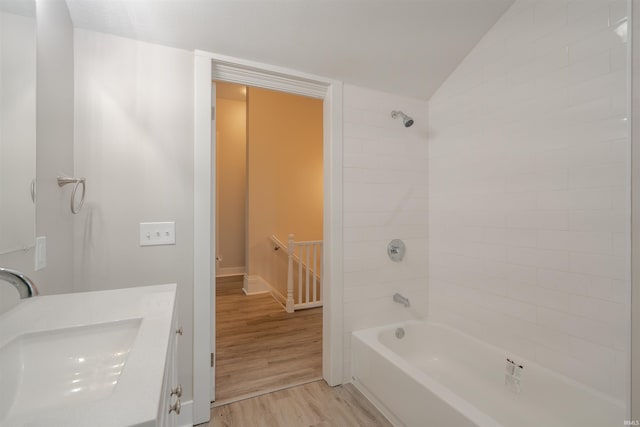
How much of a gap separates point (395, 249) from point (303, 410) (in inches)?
49.6

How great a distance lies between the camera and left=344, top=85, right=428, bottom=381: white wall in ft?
6.77

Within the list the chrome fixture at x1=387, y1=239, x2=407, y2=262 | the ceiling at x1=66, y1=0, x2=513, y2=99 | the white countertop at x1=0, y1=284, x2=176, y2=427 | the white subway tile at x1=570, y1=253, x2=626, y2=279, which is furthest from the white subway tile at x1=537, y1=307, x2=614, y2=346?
the white countertop at x1=0, y1=284, x2=176, y2=427

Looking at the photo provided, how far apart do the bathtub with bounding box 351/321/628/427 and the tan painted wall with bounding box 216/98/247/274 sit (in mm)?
3560

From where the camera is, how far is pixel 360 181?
2.09 m

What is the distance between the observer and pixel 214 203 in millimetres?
1761

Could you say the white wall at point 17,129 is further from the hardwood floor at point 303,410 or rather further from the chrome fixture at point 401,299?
the chrome fixture at point 401,299

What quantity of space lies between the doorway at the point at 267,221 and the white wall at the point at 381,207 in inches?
31.3

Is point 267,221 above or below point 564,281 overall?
above

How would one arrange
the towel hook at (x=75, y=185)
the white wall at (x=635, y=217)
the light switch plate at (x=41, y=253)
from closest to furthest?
the white wall at (x=635, y=217)
the light switch plate at (x=41, y=253)
the towel hook at (x=75, y=185)

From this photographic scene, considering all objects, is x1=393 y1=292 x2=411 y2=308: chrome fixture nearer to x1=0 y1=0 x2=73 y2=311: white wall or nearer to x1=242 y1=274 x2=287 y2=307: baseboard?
x1=0 y1=0 x2=73 y2=311: white wall

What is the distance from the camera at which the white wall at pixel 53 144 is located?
1.08 metres

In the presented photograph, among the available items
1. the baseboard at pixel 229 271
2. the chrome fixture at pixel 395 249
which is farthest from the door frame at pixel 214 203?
the baseboard at pixel 229 271

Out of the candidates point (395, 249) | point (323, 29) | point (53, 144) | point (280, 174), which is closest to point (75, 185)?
point (53, 144)

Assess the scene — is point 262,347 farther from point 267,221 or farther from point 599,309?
point 599,309
